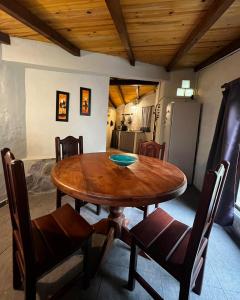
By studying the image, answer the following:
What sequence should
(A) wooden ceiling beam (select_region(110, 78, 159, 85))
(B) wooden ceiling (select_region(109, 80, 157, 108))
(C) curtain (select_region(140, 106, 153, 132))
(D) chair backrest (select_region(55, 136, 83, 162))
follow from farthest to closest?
(C) curtain (select_region(140, 106, 153, 132)) → (B) wooden ceiling (select_region(109, 80, 157, 108)) → (A) wooden ceiling beam (select_region(110, 78, 159, 85)) → (D) chair backrest (select_region(55, 136, 83, 162))

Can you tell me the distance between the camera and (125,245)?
179 centimetres

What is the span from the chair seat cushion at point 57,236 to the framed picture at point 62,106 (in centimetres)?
190

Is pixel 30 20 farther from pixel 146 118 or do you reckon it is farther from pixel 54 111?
pixel 146 118

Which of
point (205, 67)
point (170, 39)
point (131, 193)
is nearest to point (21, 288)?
point (131, 193)

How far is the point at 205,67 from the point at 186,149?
1.49 meters

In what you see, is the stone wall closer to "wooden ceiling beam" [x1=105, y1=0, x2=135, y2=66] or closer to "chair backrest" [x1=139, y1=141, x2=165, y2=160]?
"chair backrest" [x1=139, y1=141, x2=165, y2=160]

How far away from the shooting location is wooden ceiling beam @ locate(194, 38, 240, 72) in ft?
7.49

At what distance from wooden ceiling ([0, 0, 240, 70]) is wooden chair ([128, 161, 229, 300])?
147cm

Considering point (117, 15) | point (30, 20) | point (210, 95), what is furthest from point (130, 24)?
point (210, 95)

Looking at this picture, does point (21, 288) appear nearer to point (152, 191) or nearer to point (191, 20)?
point (152, 191)

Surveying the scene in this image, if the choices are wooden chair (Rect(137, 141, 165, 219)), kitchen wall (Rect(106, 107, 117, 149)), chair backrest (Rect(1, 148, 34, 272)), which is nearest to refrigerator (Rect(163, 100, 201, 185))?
wooden chair (Rect(137, 141, 165, 219))

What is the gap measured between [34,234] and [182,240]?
94 centimetres

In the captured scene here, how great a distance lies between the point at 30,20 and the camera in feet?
5.85

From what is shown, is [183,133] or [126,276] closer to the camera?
[126,276]
